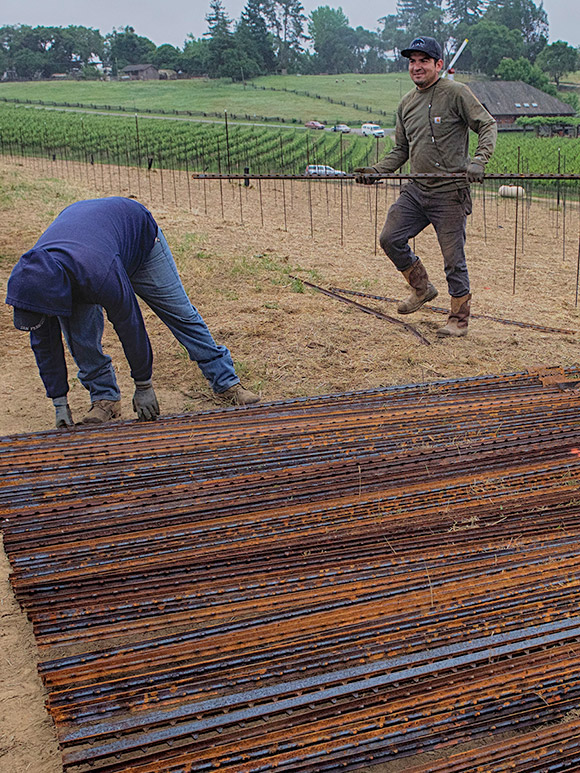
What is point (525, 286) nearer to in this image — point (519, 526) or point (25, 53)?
point (519, 526)

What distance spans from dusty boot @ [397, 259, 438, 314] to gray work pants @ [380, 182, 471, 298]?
0.07 metres

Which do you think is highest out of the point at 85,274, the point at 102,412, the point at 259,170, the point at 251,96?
the point at 251,96

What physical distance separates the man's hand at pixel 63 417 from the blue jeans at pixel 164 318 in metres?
0.25

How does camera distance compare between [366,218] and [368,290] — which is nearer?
[368,290]

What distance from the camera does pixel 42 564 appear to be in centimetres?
268

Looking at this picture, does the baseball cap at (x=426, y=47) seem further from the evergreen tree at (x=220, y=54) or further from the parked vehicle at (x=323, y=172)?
the evergreen tree at (x=220, y=54)

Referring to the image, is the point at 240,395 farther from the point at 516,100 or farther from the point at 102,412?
the point at 516,100

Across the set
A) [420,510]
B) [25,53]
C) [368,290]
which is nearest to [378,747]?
[420,510]

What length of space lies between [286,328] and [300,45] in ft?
305

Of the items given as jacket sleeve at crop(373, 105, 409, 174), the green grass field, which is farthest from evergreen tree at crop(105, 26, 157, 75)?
jacket sleeve at crop(373, 105, 409, 174)

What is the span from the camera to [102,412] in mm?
3971

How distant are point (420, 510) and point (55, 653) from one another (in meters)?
1.47

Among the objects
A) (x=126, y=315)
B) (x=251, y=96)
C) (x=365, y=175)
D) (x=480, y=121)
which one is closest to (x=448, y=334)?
(x=365, y=175)

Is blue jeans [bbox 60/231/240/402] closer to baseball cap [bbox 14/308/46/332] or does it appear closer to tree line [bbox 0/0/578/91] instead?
baseball cap [bbox 14/308/46/332]
